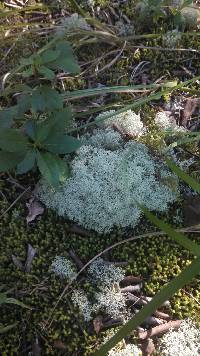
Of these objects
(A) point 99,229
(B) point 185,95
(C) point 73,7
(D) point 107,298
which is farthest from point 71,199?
(C) point 73,7

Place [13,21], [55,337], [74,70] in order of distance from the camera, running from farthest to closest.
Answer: [13,21]
[74,70]
[55,337]

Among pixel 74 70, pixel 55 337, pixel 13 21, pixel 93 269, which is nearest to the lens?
pixel 55 337

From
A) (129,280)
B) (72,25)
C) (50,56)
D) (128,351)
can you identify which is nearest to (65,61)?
(50,56)

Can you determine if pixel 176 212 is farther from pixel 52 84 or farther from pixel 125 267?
pixel 52 84

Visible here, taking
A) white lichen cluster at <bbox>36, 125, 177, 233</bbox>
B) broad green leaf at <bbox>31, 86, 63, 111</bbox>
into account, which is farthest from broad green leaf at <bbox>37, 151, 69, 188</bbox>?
broad green leaf at <bbox>31, 86, 63, 111</bbox>

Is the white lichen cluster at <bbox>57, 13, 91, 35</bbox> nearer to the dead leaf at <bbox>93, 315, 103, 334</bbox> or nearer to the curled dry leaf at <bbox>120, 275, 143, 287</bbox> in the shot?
the curled dry leaf at <bbox>120, 275, 143, 287</bbox>

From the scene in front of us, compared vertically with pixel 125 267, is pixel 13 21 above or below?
above

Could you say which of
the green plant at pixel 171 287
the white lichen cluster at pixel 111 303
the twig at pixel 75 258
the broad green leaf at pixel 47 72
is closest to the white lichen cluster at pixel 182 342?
the white lichen cluster at pixel 111 303
